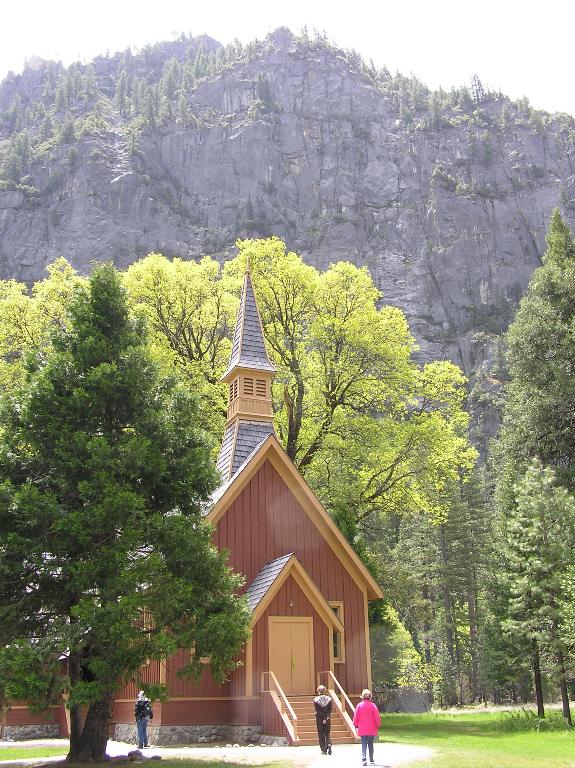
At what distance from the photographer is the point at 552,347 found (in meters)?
33.9

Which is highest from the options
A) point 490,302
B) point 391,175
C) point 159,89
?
point 159,89

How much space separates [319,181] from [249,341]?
123 meters

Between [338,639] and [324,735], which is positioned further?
[338,639]

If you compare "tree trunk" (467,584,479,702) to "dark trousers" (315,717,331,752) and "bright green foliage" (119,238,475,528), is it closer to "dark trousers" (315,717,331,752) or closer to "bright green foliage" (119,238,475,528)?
"bright green foliage" (119,238,475,528)

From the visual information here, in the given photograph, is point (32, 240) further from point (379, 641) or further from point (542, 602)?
point (542, 602)

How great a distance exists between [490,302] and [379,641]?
97913 mm

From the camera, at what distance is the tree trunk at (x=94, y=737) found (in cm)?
1393

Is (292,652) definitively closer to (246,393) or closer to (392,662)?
(246,393)

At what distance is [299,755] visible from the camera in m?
14.9

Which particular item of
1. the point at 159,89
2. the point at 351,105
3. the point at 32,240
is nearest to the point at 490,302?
the point at 351,105

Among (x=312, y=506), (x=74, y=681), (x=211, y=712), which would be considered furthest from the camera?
(x=312, y=506)

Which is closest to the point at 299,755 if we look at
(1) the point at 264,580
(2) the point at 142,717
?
(2) the point at 142,717

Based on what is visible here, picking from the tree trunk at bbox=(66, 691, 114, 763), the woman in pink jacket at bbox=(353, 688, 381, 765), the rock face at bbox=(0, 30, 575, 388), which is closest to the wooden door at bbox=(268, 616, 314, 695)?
the woman in pink jacket at bbox=(353, 688, 381, 765)

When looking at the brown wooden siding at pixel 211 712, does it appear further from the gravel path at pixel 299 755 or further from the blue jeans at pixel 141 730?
the gravel path at pixel 299 755
